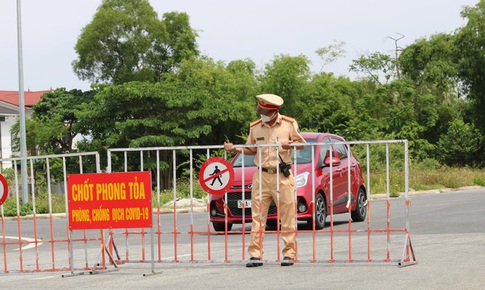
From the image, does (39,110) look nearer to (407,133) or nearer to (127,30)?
(127,30)

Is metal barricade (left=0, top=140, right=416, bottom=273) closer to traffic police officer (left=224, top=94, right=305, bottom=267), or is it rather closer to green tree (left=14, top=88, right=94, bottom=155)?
traffic police officer (left=224, top=94, right=305, bottom=267)

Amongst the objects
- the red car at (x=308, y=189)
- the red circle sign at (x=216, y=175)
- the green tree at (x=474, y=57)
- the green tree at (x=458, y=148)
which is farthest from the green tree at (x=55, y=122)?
the red circle sign at (x=216, y=175)

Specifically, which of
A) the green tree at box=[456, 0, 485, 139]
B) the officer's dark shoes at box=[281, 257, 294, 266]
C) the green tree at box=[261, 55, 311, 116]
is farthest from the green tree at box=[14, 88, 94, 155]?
the officer's dark shoes at box=[281, 257, 294, 266]

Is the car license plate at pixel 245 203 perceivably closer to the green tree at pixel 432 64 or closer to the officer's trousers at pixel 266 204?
the officer's trousers at pixel 266 204

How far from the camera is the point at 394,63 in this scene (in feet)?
240

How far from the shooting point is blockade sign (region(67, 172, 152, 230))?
1170cm

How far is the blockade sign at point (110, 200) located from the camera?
38.4ft

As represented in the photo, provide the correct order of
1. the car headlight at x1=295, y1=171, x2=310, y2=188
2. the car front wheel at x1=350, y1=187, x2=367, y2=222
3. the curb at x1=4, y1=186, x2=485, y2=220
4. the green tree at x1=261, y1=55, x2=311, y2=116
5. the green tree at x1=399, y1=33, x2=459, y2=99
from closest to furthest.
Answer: the car headlight at x1=295, y1=171, x2=310, y2=188 < the car front wheel at x1=350, y1=187, x2=367, y2=222 < the curb at x1=4, y1=186, x2=485, y2=220 < the green tree at x1=261, y1=55, x2=311, y2=116 < the green tree at x1=399, y1=33, x2=459, y2=99

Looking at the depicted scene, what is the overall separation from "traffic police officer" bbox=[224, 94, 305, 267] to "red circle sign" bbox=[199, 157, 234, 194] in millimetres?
291

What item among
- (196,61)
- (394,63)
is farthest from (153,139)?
(394,63)

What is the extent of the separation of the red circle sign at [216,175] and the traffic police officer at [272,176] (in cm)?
29

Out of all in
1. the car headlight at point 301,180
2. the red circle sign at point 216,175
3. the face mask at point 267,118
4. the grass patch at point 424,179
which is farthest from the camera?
the grass patch at point 424,179

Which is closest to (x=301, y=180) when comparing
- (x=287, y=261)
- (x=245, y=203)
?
(x=245, y=203)

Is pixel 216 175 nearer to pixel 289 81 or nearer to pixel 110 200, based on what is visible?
pixel 110 200
